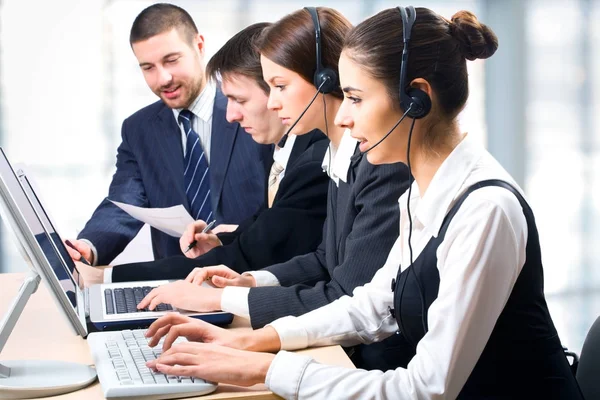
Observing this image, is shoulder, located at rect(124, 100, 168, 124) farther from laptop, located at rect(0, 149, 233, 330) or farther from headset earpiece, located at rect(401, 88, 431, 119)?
headset earpiece, located at rect(401, 88, 431, 119)

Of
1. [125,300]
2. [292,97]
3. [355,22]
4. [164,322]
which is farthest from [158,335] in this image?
[355,22]

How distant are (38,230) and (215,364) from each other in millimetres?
424

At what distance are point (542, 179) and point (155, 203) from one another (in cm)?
Result: 305

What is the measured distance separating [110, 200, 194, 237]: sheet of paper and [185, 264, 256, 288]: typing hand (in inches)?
15.7

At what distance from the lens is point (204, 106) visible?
2.96 metres

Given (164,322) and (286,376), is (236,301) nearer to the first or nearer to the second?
(164,322)

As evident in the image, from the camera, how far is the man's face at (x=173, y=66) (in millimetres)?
2949

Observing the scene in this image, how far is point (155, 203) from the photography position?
9.75 feet

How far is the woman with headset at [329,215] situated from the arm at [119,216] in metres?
0.81

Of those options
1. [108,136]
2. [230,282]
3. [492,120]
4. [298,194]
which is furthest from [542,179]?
[230,282]

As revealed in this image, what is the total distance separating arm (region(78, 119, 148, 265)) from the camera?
2.62 meters

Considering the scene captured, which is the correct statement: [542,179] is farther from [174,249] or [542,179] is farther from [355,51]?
[355,51]

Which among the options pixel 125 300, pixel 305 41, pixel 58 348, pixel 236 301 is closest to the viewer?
pixel 58 348

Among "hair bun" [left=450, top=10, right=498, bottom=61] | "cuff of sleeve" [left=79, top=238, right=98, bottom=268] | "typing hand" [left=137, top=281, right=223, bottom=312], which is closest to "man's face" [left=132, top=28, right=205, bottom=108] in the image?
"cuff of sleeve" [left=79, top=238, right=98, bottom=268]
